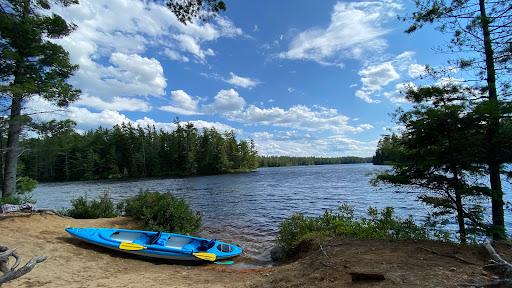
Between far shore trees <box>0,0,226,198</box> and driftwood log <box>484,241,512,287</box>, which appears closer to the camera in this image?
driftwood log <box>484,241,512,287</box>

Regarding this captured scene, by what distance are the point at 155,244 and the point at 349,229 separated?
5820 millimetres

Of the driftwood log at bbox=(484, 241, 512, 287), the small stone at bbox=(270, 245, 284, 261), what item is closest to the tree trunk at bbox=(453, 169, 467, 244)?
the driftwood log at bbox=(484, 241, 512, 287)

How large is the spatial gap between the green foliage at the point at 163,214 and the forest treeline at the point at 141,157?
71.2m

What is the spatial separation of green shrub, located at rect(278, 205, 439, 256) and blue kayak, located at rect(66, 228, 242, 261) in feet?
6.78

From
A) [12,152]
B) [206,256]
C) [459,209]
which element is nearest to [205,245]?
[206,256]

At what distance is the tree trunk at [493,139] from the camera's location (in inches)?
292

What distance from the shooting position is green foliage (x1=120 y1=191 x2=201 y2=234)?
13.3 m

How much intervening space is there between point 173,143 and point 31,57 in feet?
255

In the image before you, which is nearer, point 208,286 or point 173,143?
point 208,286

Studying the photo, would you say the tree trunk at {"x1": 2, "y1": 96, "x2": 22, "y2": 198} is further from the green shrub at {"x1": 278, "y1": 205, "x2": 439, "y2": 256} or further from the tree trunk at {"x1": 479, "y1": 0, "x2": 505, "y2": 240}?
the tree trunk at {"x1": 479, "y1": 0, "x2": 505, "y2": 240}

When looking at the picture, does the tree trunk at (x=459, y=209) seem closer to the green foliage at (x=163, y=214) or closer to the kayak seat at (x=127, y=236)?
the kayak seat at (x=127, y=236)

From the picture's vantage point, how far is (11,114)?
13.2m

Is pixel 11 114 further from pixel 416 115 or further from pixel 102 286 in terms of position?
pixel 416 115

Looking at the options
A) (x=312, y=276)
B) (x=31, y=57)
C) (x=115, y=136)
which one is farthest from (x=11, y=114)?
(x=115, y=136)
